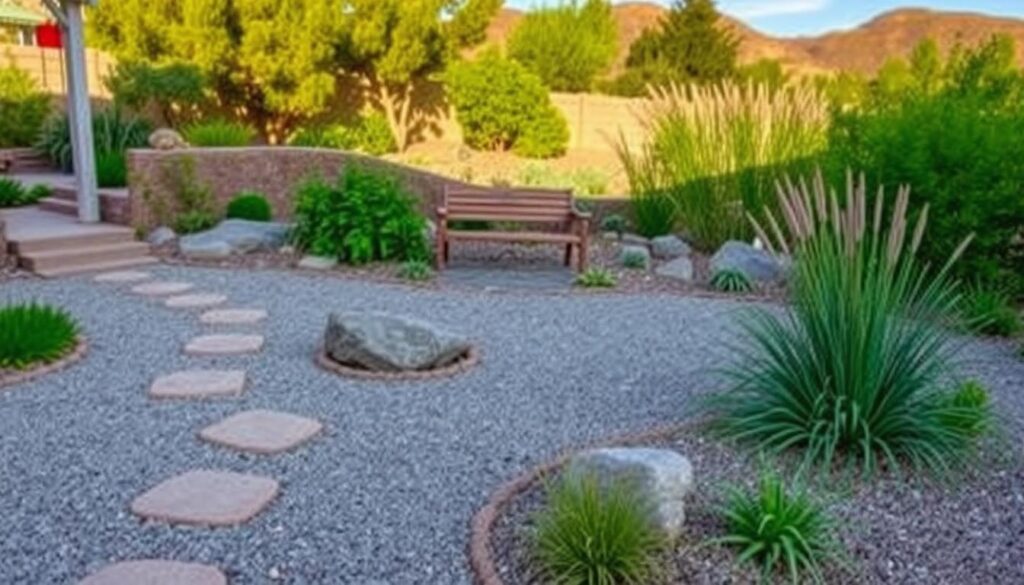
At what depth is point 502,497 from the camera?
2713 mm

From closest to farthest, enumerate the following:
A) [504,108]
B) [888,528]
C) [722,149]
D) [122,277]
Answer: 1. [888,528]
2. [122,277]
3. [722,149]
4. [504,108]

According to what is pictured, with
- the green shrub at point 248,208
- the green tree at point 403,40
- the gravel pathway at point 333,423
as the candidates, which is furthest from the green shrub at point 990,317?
the green tree at point 403,40

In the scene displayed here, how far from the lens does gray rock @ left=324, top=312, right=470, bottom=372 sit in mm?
4012

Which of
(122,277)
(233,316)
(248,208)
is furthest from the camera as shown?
(248,208)

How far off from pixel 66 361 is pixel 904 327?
373 cm

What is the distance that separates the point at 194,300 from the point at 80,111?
270 cm

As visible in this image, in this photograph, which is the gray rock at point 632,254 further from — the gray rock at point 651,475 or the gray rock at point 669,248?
the gray rock at point 651,475

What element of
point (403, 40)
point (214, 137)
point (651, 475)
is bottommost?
point (651, 475)

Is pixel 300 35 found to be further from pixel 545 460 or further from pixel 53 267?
pixel 545 460

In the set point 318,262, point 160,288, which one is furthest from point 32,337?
point 318,262

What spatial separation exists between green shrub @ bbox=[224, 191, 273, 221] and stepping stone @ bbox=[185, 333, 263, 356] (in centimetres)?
333

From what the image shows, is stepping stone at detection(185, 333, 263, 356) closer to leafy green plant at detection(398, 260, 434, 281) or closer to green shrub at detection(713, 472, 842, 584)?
leafy green plant at detection(398, 260, 434, 281)

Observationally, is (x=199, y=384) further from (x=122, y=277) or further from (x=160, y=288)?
(x=122, y=277)

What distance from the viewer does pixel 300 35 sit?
44.8 feet
